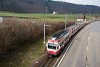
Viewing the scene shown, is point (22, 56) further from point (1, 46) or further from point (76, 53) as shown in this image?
point (76, 53)

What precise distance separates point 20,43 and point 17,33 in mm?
3710

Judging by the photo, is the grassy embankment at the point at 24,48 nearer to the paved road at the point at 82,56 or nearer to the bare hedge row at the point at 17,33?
the bare hedge row at the point at 17,33

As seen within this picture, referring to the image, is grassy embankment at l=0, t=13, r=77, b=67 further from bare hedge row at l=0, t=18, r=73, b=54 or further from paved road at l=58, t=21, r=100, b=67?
paved road at l=58, t=21, r=100, b=67

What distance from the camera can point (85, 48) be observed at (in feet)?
153

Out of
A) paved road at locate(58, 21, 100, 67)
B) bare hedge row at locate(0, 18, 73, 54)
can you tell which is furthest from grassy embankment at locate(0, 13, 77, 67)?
paved road at locate(58, 21, 100, 67)

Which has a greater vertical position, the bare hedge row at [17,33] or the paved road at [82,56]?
the bare hedge row at [17,33]

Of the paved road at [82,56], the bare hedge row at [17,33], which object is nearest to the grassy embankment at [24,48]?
the bare hedge row at [17,33]

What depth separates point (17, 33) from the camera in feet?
163

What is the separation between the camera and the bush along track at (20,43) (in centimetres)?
4125

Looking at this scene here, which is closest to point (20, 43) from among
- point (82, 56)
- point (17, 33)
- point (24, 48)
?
point (24, 48)

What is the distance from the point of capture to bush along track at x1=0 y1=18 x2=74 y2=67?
41250 mm

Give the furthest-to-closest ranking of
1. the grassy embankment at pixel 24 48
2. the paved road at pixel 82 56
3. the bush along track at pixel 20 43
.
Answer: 1. the bush along track at pixel 20 43
2. the grassy embankment at pixel 24 48
3. the paved road at pixel 82 56

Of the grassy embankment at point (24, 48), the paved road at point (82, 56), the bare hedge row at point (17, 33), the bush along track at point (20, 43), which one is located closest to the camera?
the paved road at point (82, 56)

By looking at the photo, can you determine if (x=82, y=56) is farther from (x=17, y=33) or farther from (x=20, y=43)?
(x=20, y=43)
